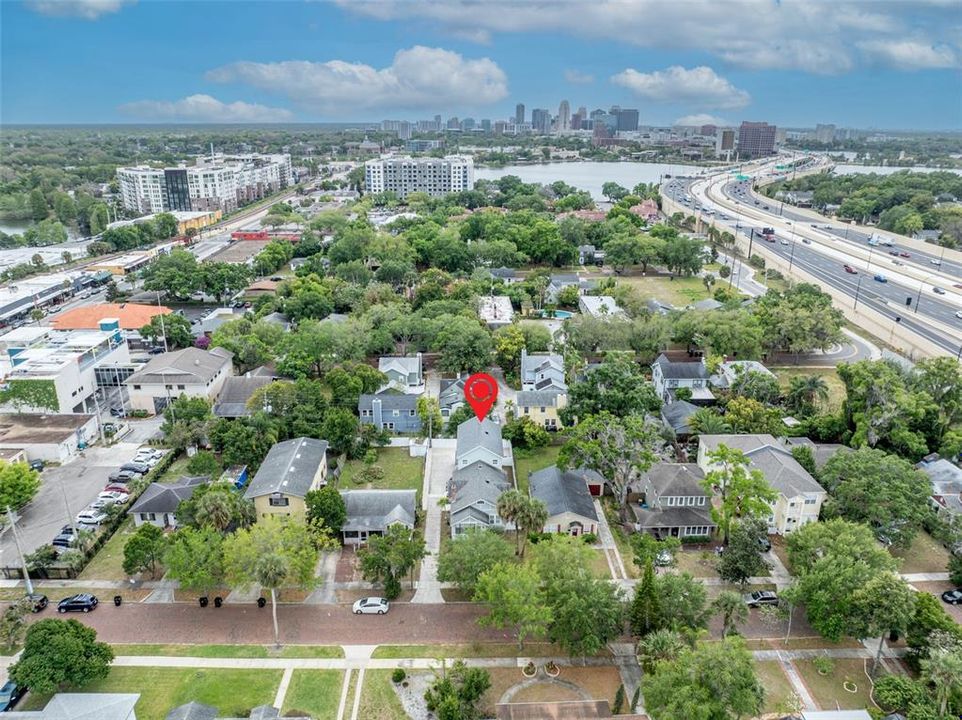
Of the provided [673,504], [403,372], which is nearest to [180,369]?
[403,372]

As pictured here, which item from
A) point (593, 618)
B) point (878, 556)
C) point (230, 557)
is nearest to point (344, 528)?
point (230, 557)

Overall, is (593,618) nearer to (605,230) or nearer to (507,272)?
(507,272)

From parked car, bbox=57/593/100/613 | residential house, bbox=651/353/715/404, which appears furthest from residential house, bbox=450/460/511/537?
residential house, bbox=651/353/715/404

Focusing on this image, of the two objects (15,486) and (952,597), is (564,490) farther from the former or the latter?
(15,486)

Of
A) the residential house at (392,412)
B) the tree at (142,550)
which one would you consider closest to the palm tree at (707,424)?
the residential house at (392,412)

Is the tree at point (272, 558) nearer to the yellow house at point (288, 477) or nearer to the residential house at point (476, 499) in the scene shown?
the yellow house at point (288, 477)

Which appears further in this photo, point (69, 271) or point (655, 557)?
point (69, 271)

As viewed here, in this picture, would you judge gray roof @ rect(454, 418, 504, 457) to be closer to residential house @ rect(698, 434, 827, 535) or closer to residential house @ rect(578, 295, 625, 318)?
residential house @ rect(698, 434, 827, 535)
